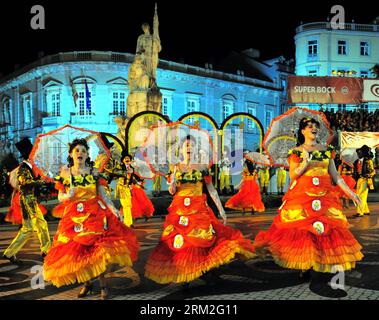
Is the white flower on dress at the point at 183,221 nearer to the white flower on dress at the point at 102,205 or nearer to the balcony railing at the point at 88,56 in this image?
the white flower on dress at the point at 102,205

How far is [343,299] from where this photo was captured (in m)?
5.36

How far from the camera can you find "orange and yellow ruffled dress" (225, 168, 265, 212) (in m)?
14.5

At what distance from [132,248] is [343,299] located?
2711mm

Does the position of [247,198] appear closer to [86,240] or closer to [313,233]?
[313,233]

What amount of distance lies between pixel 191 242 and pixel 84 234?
136 centimetres

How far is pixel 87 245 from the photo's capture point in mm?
5543

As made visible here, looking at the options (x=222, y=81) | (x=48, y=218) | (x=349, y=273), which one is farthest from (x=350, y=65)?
(x=349, y=273)

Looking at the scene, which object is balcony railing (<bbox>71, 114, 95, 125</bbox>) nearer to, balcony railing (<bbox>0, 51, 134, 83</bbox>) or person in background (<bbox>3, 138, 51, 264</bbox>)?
balcony railing (<bbox>0, 51, 134, 83</bbox>)

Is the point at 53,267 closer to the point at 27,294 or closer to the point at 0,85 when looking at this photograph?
the point at 27,294

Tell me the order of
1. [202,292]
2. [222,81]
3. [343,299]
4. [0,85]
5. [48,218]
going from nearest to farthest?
[343,299], [202,292], [48,218], [222,81], [0,85]

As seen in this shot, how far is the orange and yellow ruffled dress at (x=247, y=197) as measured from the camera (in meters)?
14.5

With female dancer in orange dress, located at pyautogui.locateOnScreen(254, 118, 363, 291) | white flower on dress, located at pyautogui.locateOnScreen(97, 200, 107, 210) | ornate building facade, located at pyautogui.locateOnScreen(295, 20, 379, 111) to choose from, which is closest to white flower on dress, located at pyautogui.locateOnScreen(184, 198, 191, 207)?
white flower on dress, located at pyautogui.locateOnScreen(97, 200, 107, 210)

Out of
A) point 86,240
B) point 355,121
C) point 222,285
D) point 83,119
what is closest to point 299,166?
point 222,285

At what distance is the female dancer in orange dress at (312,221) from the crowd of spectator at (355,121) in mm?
23121
